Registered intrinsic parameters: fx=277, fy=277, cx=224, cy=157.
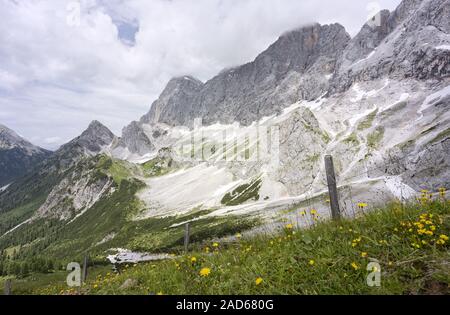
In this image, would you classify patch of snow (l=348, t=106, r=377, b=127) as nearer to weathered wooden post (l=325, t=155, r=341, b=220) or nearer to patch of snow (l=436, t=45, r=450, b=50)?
patch of snow (l=436, t=45, r=450, b=50)

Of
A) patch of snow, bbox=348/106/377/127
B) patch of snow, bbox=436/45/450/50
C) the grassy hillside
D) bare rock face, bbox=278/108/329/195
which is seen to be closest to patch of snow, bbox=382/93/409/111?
patch of snow, bbox=348/106/377/127

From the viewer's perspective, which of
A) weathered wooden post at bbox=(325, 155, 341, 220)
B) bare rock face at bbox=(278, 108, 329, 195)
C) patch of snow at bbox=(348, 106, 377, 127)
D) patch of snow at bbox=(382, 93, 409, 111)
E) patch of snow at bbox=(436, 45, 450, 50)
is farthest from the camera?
patch of snow at bbox=(348, 106, 377, 127)

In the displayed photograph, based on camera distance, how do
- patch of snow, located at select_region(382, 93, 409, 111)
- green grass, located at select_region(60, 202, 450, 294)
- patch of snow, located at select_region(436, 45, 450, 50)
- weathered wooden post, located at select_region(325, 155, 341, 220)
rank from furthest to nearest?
patch of snow, located at select_region(436, 45, 450, 50) → patch of snow, located at select_region(382, 93, 409, 111) → weathered wooden post, located at select_region(325, 155, 341, 220) → green grass, located at select_region(60, 202, 450, 294)

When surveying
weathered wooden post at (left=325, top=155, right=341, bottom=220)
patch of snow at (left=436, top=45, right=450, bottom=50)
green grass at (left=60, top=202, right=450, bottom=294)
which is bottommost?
green grass at (left=60, top=202, right=450, bottom=294)

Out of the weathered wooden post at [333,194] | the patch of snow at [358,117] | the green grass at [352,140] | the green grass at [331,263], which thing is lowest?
the green grass at [331,263]

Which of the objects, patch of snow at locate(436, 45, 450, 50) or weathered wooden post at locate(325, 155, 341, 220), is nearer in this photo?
weathered wooden post at locate(325, 155, 341, 220)

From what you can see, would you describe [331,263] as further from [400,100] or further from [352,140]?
[400,100]

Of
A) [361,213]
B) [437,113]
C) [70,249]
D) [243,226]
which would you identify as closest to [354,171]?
[437,113]

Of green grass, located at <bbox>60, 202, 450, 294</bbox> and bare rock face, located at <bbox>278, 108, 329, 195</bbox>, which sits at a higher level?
bare rock face, located at <bbox>278, 108, 329, 195</bbox>

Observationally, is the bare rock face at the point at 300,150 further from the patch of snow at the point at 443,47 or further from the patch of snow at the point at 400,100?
the patch of snow at the point at 443,47

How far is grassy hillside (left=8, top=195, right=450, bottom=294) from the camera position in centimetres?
488

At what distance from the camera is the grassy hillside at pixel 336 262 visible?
192 inches

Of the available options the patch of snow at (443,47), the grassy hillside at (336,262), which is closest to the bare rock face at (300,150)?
the patch of snow at (443,47)

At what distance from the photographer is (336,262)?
5.43 m
